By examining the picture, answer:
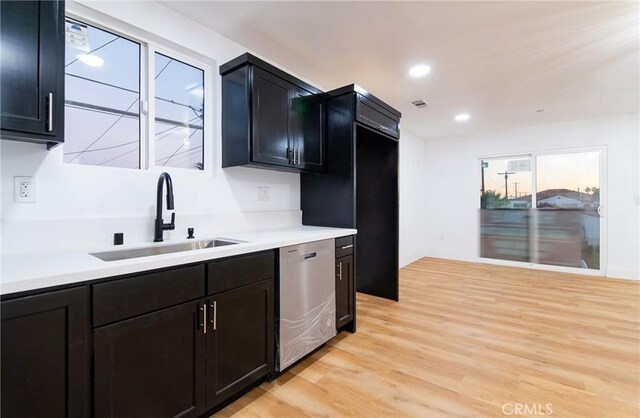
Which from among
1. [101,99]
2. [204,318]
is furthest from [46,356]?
[101,99]

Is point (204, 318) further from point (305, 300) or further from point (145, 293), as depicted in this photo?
point (305, 300)

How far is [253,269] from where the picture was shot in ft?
5.65

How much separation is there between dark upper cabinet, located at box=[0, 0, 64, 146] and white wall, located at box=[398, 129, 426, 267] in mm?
4502

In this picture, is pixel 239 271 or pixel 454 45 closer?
pixel 239 271

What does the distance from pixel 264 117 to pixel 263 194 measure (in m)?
0.73

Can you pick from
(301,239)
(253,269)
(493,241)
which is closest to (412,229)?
(493,241)

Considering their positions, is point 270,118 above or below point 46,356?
above

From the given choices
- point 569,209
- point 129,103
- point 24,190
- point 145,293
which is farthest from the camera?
point 569,209

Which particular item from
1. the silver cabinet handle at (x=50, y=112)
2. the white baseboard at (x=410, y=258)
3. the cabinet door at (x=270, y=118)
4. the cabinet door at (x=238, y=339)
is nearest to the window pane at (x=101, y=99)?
the silver cabinet handle at (x=50, y=112)

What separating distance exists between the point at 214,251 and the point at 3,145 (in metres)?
1.13

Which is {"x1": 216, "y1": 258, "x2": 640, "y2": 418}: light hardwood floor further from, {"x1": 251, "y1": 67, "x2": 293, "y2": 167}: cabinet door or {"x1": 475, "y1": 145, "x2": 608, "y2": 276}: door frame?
{"x1": 251, "y1": 67, "x2": 293, "y2": 167}: cabinet door

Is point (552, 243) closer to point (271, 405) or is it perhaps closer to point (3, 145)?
point (271, 405)

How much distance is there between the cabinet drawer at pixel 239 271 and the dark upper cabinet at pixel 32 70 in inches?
36.9

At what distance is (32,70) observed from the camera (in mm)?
1224
